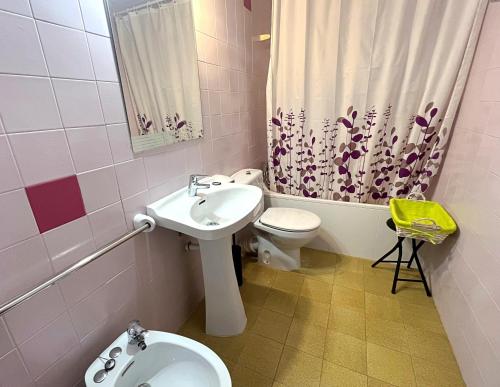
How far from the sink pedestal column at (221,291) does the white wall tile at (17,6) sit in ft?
3.18

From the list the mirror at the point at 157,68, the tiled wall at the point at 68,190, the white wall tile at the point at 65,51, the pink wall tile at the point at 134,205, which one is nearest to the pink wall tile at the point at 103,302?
the tiled wall at the point at 68,190

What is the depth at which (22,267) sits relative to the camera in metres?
0.71

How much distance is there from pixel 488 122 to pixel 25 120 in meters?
1.85

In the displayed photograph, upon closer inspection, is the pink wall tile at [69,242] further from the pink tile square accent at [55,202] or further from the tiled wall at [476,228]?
the tiled wall at [476,228]

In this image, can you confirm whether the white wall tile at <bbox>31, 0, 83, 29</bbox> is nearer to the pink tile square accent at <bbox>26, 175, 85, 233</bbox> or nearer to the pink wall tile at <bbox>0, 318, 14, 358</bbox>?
the pink tile square accent at <bbox>26, 175, 85, 233</bbox>

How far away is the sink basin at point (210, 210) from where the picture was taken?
97 centimetres

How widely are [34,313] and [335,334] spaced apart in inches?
54.2

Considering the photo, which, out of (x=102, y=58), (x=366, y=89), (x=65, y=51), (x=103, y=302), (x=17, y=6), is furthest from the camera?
(x=366, y=89)

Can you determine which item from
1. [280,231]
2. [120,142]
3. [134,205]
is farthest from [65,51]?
[280,231]

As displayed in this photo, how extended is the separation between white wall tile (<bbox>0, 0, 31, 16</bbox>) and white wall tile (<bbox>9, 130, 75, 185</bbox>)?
0.30 m

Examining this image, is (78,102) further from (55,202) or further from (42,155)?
(55,202)

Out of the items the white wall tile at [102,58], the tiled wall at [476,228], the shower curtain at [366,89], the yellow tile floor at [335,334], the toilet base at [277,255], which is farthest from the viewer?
the toilet base at [277,255]

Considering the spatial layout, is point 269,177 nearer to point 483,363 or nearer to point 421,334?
point 421,334

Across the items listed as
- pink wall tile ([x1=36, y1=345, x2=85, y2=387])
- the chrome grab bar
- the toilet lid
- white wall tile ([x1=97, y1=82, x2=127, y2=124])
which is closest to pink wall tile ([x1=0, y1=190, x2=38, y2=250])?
the chrome grab bar
